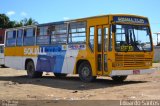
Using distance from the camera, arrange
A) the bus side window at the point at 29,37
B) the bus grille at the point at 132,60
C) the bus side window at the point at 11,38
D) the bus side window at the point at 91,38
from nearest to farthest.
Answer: the bus grille at the point at 132,60, the bus side window at the point at 91,38, the bus side window at the point at 29,37, the bus side window at the point at 11,38

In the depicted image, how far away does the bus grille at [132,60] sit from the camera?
1722 cm

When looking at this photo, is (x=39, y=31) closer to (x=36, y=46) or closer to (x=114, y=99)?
(x=36, y=46)

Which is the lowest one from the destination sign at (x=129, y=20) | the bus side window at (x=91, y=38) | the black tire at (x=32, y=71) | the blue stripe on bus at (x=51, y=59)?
the black tire at (x=32, y=71)

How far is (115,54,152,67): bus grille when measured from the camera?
678 inches

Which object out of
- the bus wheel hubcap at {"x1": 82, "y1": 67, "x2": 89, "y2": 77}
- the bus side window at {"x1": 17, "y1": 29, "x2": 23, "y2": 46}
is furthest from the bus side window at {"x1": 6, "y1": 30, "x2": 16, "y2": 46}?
the bus wheel hubcap at {"x1": 82, "y1": 67, "x2": 89, "y2": 77}

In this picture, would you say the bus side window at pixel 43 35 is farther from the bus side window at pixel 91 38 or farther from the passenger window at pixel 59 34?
the bus side window at pixel 91 38

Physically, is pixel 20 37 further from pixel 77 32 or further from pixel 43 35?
pixel 77 32

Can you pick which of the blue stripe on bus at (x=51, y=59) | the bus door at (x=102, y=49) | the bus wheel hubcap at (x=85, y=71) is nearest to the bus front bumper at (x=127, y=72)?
the bus door at (x=102, y=49)

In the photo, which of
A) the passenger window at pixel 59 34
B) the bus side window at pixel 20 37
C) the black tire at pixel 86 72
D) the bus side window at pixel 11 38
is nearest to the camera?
the black tire at pixel 86 72

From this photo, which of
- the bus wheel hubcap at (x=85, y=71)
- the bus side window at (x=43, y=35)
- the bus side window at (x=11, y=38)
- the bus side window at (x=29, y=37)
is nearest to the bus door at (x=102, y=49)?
the bus wheel hubcap at (x=85, y=71)

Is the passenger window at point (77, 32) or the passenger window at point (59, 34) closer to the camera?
the passenger window at point (77, 32)

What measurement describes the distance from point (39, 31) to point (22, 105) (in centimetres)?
1115

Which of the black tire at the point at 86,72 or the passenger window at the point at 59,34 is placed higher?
the passenger window at the point at 59,34

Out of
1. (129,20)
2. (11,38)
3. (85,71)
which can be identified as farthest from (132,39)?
(11,38)
